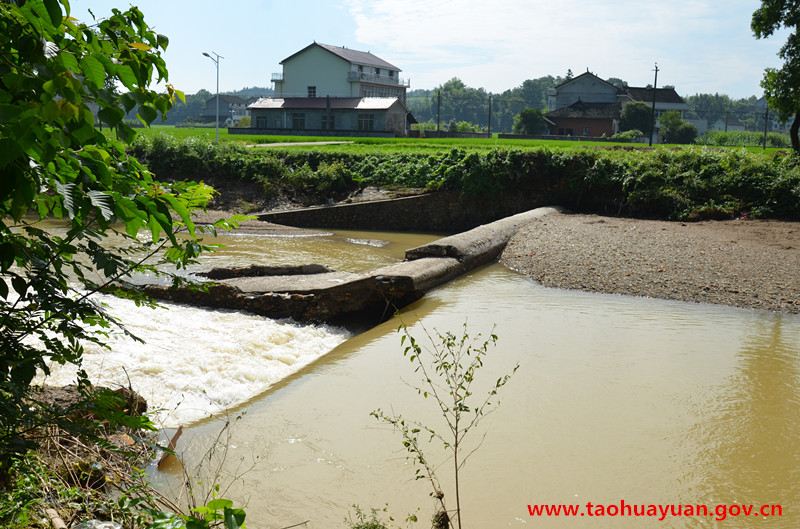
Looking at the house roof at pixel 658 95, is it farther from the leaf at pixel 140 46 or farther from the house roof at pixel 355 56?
the leaf at pixel 140 46

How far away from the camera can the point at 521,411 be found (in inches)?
227

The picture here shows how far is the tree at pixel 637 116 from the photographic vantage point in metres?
58.6

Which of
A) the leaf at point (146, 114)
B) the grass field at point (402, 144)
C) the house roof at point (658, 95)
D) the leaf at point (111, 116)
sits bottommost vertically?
the leaf at point (111, 116)

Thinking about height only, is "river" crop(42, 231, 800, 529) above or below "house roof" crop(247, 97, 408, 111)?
below

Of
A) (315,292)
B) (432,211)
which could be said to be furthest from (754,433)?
(432,211)

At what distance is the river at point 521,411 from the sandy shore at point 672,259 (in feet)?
2.55

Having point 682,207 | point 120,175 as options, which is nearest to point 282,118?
point 682,207

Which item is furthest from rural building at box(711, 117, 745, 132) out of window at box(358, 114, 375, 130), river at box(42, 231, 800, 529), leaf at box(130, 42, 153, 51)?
leaf at box(130, 42, 153, 51)

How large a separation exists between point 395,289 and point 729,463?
556 centimetres

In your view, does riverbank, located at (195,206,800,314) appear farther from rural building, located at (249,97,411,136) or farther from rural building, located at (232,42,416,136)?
rural building, located at (249,97,411,136)

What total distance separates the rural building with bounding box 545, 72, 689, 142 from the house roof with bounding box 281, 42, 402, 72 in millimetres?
19366

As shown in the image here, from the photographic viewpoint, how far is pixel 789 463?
4.84m

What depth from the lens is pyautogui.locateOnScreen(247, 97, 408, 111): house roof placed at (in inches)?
2133

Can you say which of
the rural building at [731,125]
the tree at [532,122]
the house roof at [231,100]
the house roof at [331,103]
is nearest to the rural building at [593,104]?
the tree at [532,122]
